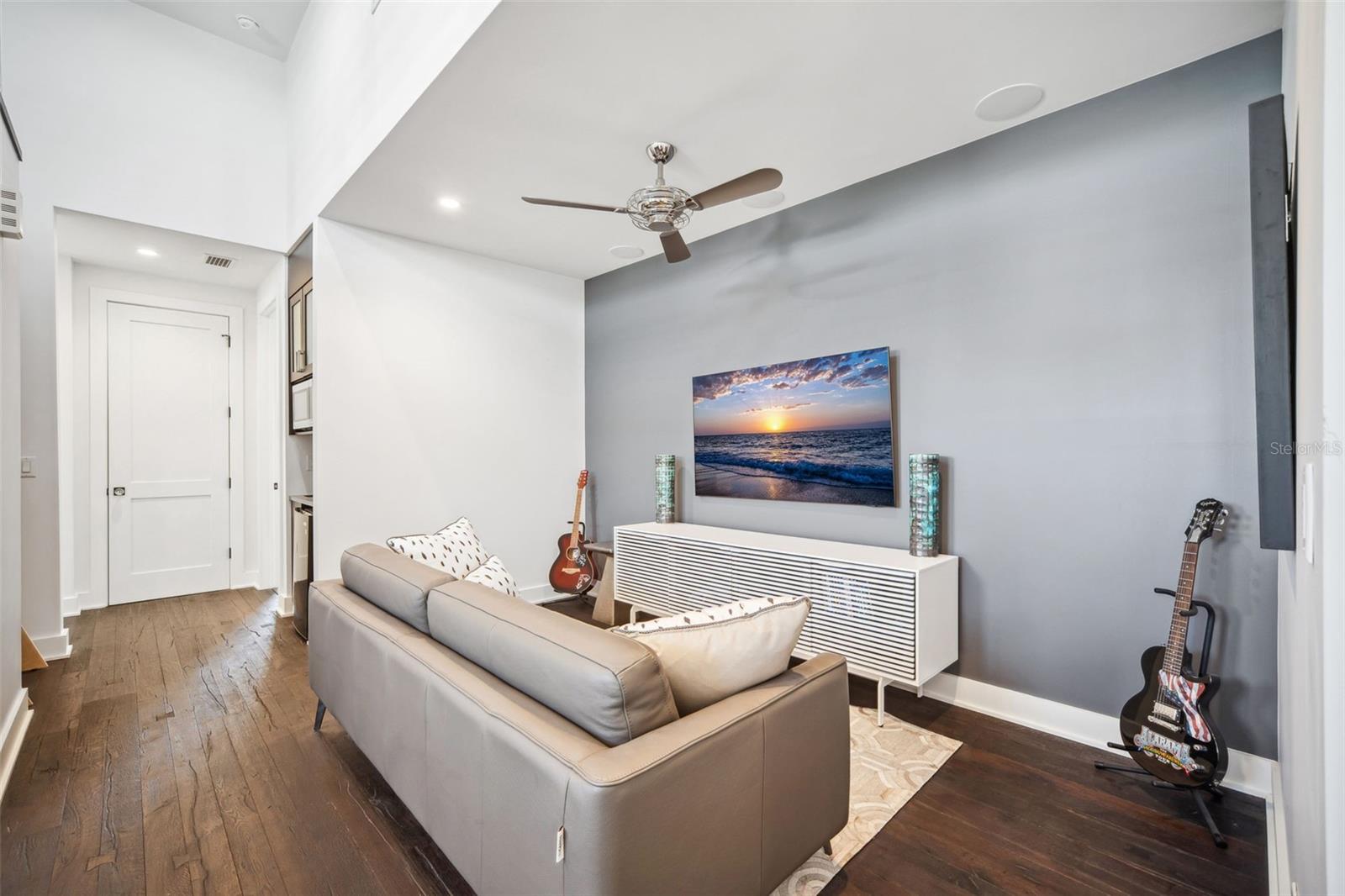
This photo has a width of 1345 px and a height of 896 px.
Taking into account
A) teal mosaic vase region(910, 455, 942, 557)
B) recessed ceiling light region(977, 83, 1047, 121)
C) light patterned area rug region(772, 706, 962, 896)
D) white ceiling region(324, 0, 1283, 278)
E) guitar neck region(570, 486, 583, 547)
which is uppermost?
white ceiling region(324, 0, 1283, 278)

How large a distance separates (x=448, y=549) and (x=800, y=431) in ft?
6.69

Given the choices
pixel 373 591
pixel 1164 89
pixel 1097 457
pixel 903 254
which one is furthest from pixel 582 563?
pixel 1164 89

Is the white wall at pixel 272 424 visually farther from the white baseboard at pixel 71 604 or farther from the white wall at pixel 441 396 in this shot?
the white baseboard at pixel 71 604

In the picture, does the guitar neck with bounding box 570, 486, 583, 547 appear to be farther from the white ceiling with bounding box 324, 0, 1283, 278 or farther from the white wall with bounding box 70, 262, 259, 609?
the white wall with bounding box 70, 262, 259, 609

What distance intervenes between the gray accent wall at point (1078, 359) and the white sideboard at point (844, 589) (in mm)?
256

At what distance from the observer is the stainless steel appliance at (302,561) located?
3797 mm

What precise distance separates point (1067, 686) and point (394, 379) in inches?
163

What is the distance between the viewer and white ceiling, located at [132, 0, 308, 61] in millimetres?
3750

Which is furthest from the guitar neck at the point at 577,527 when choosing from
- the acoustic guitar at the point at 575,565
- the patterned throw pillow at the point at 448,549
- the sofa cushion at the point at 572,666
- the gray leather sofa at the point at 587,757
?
the sofa cushion at the point at 572,666

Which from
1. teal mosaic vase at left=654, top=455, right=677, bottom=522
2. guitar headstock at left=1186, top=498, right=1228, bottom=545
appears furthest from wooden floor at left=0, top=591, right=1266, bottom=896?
teal mosaic vase at left=654, top=455, right=677, bottom=522

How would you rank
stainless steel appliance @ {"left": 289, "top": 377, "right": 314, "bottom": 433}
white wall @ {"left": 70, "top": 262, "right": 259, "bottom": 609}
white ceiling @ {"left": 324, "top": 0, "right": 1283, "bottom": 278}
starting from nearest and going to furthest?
white ceiling @ {"left": 324, "top": 0, "right": 1283, "bottom": 278} → stainless steel appliance @ {"left": 289, "top": 377, "right": 314, "bottom": 433} → white wall @ {"left": 70, "top": 262, "right": 259, "bottom": 609}

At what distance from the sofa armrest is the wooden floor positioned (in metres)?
0.39

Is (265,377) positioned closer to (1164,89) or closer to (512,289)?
(512,289)

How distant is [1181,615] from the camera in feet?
6.67
